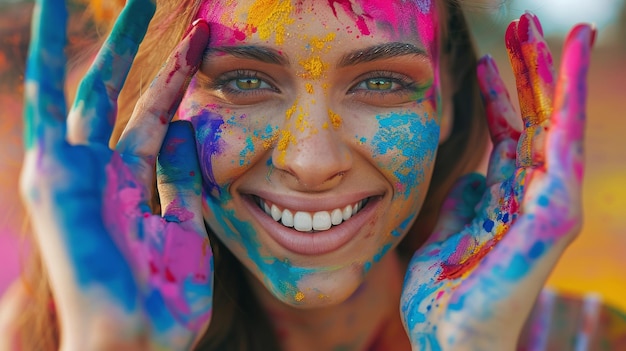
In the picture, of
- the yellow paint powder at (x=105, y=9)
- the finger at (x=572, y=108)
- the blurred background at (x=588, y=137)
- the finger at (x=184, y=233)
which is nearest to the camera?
the finger at (x=572, y=108)

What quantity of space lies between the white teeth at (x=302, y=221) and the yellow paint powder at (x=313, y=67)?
33cm

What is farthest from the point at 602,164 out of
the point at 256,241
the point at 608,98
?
the point at 256,241

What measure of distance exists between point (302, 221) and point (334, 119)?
260 millimetres

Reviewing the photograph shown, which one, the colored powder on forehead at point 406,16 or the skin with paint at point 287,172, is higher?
the colored powder on forehead at point 406,16

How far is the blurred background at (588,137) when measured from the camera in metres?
2.02

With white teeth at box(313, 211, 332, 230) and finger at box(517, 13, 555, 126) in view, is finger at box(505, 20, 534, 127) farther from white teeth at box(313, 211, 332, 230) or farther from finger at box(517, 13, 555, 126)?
white teeth at box(313, 211, 332, 230)

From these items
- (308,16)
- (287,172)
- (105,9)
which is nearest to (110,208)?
(287,172)

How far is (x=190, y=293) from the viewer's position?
128cm

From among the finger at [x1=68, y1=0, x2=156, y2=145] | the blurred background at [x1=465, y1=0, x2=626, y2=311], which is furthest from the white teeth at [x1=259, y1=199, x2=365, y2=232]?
the blurred background at [x1=465, y1=0, x2=626, y2=311]

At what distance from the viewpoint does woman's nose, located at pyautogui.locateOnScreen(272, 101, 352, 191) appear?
130cm

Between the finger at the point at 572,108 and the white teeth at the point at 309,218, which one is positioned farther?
the white teeth at the point at 309,218

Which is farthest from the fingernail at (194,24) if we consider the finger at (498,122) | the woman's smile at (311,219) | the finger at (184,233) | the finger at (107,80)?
the finger at (498,122)

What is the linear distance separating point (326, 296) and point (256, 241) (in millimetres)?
223

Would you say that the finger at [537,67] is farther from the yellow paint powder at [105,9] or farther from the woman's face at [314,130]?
the yellow paint powder at [105,9]
